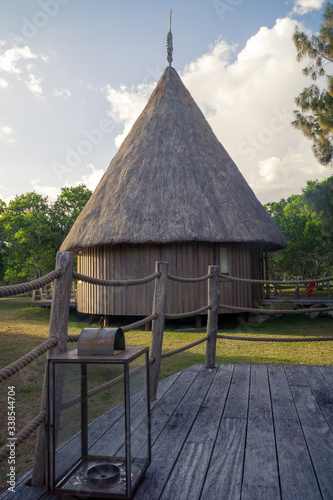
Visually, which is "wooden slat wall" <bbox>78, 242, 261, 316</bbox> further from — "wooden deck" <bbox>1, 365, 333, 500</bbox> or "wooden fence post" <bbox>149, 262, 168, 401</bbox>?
"wooden fence post" <bbox>149, 262, 168, 401</bbox>

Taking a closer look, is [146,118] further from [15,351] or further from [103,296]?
[15,351]

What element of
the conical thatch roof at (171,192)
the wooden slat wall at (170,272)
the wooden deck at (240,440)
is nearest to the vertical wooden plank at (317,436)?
the wooden deck at (240,440)

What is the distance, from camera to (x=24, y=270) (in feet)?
95.8

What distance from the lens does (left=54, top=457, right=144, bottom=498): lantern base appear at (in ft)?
6.26

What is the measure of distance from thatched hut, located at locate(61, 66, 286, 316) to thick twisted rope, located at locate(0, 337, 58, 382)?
360 inches

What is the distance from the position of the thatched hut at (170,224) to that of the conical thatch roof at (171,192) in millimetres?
30

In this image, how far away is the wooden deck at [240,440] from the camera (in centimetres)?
205

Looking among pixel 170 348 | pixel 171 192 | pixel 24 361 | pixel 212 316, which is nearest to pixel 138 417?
pixel 24 361

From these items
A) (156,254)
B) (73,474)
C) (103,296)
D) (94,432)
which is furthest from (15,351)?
(73,474)

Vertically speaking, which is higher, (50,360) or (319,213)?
(319,213)

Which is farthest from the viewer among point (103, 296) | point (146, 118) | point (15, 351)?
point (146, 118)

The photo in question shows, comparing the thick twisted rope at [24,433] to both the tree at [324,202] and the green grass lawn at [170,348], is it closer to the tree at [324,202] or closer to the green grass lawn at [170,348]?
the green grass lawn at [170,348]

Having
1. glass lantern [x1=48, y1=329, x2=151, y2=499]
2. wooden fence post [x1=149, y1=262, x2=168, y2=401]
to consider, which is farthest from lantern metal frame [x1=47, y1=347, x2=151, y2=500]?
wooden fence post [x1=149, y1=262, x2=168, y2=401]

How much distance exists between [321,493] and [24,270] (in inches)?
1156
